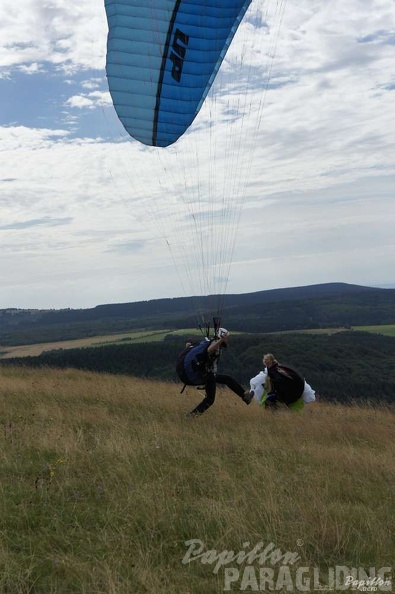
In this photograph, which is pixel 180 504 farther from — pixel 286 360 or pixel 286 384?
pixel 286 360

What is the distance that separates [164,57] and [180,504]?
6.85 meters

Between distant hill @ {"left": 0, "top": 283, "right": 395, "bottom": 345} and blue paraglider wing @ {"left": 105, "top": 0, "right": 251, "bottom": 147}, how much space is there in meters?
90.7

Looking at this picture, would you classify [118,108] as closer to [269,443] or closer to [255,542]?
[269,443]

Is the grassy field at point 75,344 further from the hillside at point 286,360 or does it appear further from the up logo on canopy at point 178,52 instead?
the up logo on canopy at point 178,52

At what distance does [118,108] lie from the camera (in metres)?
8.92

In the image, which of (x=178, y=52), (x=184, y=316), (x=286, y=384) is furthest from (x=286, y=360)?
(x=184, y=316)

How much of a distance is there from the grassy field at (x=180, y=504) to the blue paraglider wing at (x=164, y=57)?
5154 millimetres

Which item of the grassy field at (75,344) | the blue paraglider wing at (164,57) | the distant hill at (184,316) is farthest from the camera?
the distant hill at (184,316)

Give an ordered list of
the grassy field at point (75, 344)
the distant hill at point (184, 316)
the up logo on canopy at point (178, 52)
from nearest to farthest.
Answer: the up logo on canopy at point (178, 52)
the grassy field at point (75, 344)
the distant hill at point (184, 316)

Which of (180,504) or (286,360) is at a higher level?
(180,504)

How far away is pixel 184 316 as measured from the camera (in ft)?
446

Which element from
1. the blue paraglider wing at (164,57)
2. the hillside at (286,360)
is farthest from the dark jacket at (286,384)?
the hillside at (286,360)

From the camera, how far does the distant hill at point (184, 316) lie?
114 meters

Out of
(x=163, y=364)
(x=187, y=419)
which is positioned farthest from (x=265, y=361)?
(x=163, y=364)
